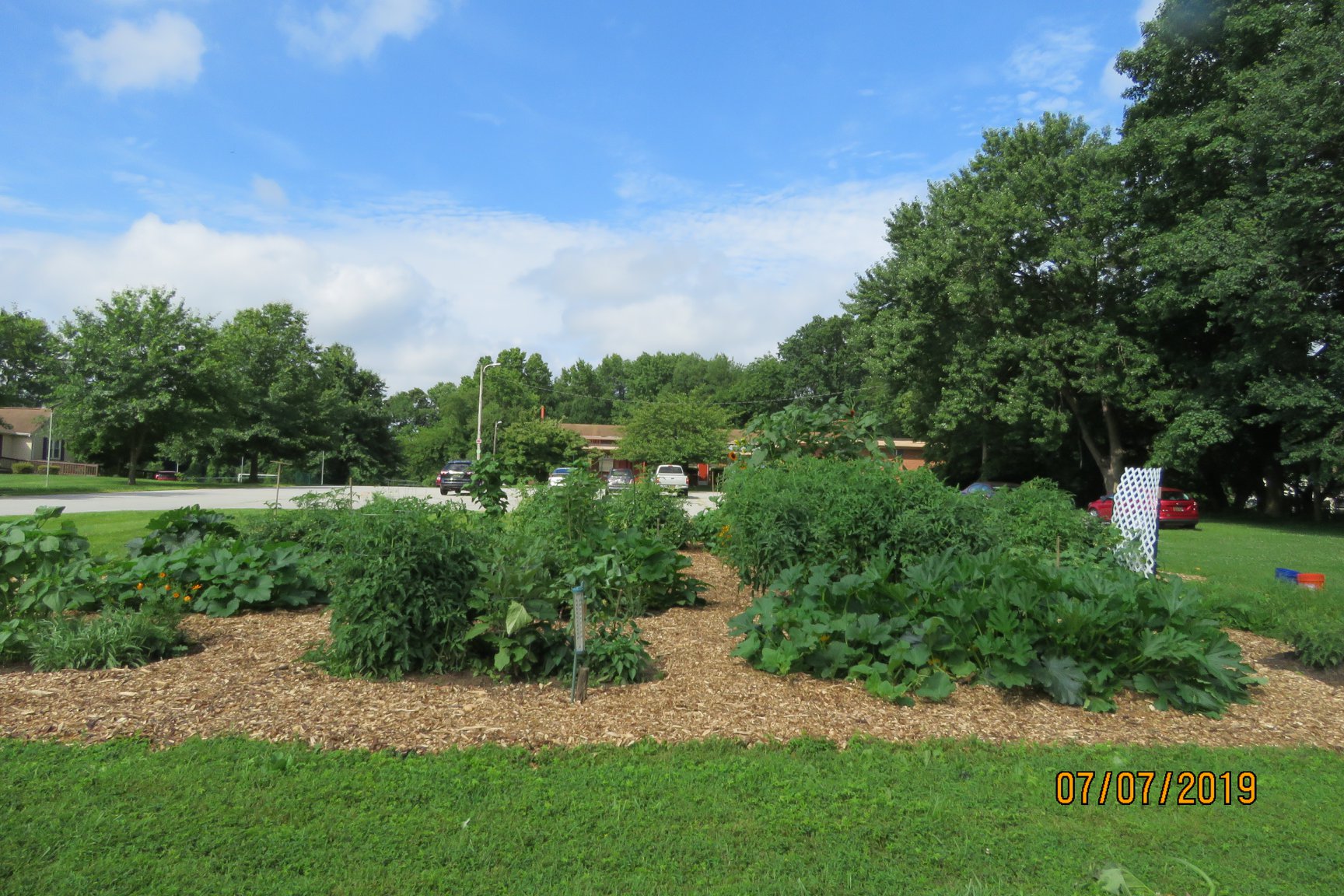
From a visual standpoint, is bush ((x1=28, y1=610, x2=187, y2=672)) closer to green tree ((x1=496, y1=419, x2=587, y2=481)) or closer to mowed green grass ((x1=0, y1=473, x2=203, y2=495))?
mowed green grass ((x1=0, y1=473, x2=203, y2=495))

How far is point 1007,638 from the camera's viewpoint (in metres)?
4.98

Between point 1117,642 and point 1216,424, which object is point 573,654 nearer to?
point 1117,642

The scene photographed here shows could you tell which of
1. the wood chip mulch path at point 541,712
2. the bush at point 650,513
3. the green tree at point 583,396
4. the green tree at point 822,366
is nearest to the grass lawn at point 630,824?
the wood chip mulch path at point 541,712

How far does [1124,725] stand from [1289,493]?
37.0 meters

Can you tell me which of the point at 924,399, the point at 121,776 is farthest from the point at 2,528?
the point at 924,399

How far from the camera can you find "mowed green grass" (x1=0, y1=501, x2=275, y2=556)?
33.5 ft

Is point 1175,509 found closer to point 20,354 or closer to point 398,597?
point 398,597

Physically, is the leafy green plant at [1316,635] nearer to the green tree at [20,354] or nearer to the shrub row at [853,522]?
the shrub row at [853,522]

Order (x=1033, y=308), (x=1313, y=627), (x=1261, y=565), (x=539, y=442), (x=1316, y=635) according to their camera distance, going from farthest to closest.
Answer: (x=539, y=442)
(x=1033, y=308)
(x=1261, y=565)
(x=1313, y=627)
(x=1316, y=635)

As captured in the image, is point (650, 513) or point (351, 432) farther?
point (351, 432)

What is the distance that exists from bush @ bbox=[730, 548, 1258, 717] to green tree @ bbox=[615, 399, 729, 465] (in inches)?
1620

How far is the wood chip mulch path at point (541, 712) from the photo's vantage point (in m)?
4.29
